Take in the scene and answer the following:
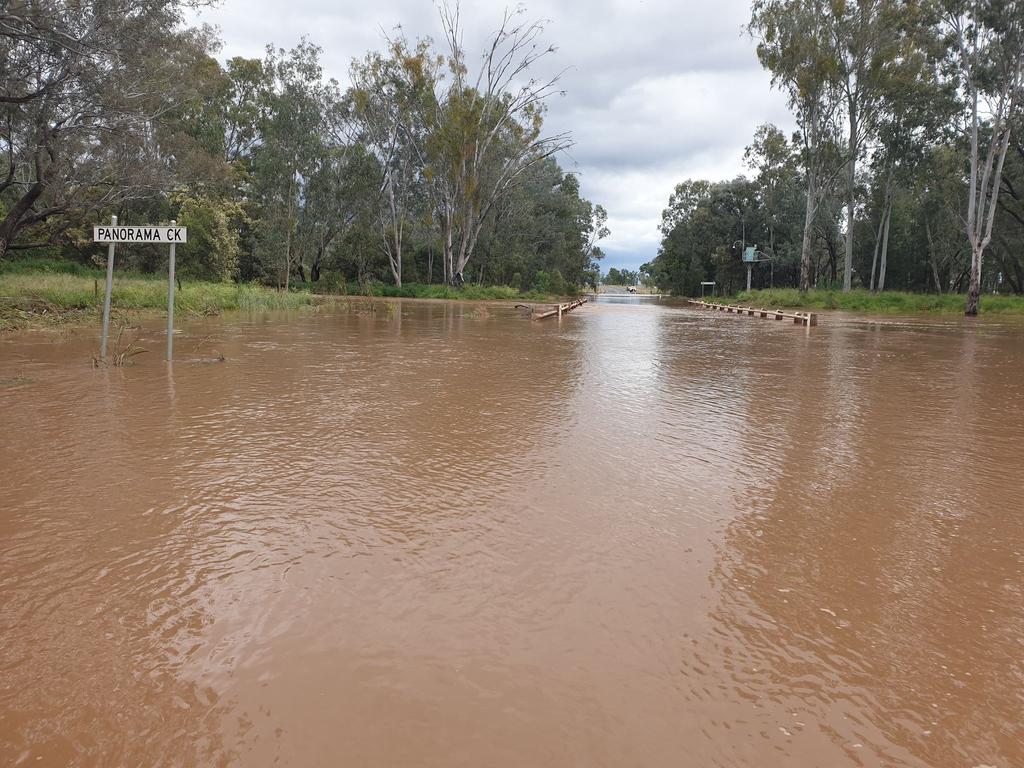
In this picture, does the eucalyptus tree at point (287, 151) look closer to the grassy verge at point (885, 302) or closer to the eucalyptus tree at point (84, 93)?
the eucalyptus tree at point (84, 93)

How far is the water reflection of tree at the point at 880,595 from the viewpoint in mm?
1997

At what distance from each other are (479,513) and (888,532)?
227 cm

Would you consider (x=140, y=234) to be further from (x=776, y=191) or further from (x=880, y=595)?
(x=776, y=191)

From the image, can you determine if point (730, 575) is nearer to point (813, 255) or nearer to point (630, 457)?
point (630, 457)

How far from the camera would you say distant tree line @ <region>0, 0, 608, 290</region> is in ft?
54.0

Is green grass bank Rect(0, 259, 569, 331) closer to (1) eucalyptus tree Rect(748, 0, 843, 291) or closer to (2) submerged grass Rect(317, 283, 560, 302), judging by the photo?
(2) submerged grass Rect(317, 283, 560, 302)

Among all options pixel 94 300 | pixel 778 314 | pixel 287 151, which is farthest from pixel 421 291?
pixel 94 300

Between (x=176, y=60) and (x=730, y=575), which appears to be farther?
(x=176, y=60)

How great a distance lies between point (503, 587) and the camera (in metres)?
2.76

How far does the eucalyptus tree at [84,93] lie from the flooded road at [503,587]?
12.6 m

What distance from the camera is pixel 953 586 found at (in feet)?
9.43

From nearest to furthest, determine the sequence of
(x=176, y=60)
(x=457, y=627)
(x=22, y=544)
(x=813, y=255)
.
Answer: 1. (x=457, y=627)
2. (x=22, y=544)
3. (x=176, y=60)
4. (x=813, y=255)

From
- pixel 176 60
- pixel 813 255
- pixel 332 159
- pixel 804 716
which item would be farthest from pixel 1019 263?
pixel 804 716

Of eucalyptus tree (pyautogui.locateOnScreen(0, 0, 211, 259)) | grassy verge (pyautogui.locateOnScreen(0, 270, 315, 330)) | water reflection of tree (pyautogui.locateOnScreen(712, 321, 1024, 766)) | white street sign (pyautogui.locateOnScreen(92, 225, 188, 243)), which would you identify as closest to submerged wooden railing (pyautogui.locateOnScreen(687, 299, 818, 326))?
water reflection of tree (pyautogui.locateOnScreen(712, 321, 1024, 766))
